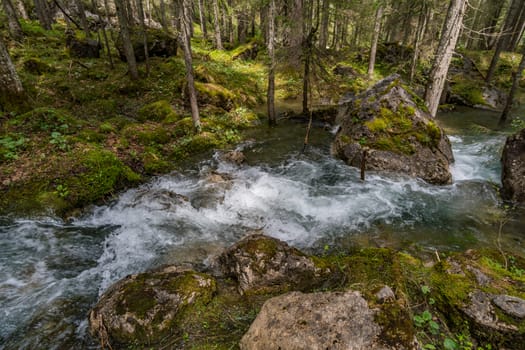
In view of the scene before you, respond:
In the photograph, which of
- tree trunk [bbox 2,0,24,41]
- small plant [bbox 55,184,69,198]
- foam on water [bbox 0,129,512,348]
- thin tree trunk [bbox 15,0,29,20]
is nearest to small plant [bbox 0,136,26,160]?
small plant [bbox 55,184,69,198]

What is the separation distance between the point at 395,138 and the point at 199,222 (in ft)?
22.6

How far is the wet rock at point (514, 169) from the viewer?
23.6ft

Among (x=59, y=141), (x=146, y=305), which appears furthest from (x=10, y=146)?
A: (x=146, y=305)

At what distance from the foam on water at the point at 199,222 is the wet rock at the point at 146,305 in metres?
0.50

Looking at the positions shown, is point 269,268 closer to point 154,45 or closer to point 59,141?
point 59,141

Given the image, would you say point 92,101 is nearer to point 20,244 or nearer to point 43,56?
point 43,56

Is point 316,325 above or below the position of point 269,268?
above

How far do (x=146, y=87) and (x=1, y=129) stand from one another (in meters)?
7.76

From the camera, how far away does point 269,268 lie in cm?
423

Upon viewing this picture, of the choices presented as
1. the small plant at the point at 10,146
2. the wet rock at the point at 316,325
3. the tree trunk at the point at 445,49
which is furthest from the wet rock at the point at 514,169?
the small plant at the point at 10,146

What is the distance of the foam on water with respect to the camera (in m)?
4.38

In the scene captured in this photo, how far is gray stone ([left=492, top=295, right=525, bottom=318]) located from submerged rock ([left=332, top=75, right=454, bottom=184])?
5361 millimetres

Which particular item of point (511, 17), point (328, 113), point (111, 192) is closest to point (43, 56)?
point (111, 192)

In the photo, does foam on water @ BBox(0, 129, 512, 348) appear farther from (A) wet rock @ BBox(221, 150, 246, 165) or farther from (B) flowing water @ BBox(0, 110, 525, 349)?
(A) wet rock @ BBox(221, 150, 246, 165)
